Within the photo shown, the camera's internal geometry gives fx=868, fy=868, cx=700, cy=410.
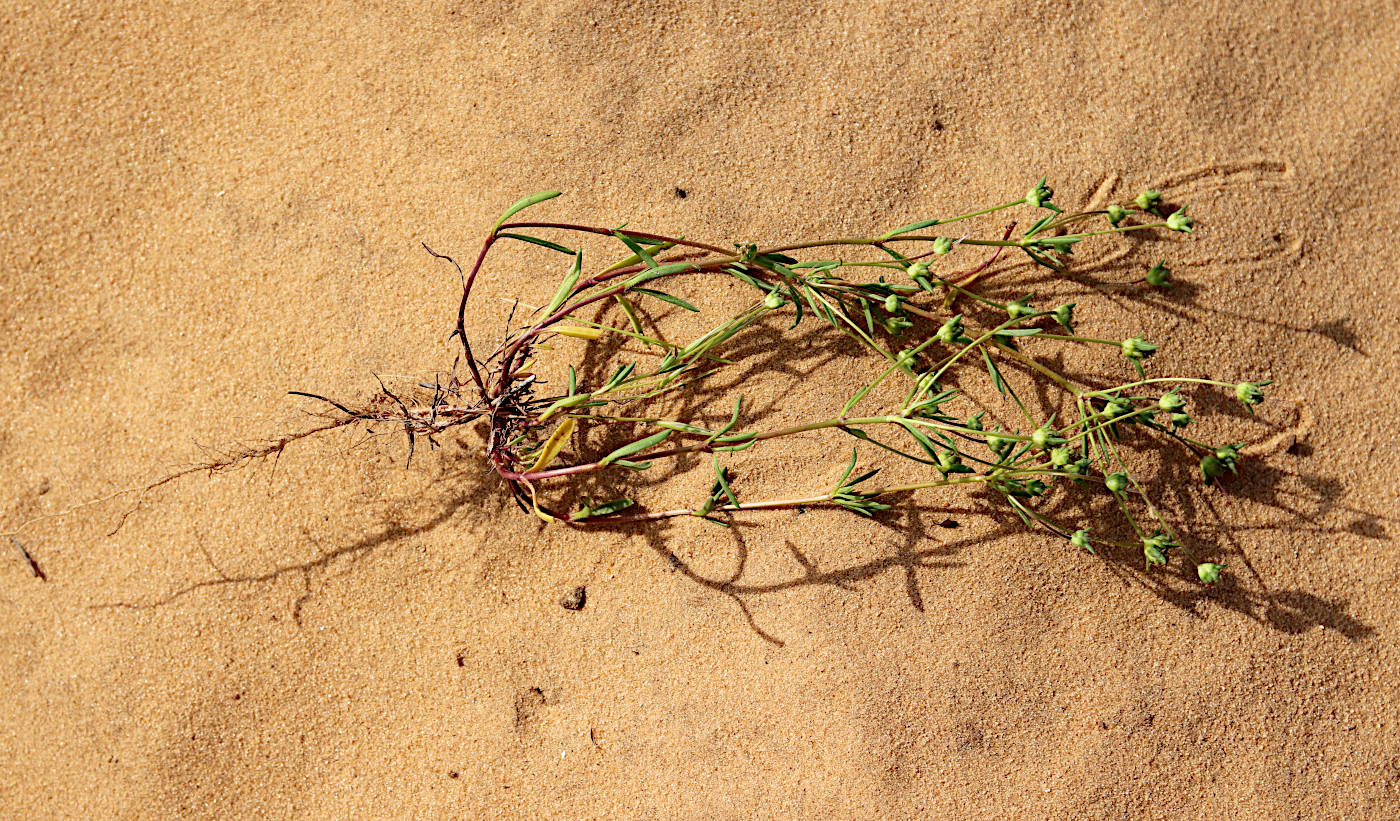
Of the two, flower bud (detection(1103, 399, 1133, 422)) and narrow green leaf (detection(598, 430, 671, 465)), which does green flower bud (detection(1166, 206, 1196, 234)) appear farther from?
narrow green leaf (detection(598, 430, 671, 465))

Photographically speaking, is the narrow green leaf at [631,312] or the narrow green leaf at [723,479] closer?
the narrow green leaf at [723,479]

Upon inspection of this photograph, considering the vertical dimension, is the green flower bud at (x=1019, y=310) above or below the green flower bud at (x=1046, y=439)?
above

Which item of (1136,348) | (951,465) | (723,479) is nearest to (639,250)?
(723,479)

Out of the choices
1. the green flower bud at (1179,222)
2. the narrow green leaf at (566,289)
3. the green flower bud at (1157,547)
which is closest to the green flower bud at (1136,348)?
the green flower bud at (1179,222)


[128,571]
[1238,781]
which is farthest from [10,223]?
[1238,781]

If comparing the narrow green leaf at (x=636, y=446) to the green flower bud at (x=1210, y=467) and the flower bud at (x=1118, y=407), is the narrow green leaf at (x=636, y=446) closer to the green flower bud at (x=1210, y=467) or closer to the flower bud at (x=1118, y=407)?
the flower bud at (x=1118, y=407)

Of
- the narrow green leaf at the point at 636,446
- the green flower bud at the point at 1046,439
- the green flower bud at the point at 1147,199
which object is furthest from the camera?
the green flower bud at the point at 1147,199
